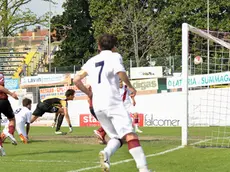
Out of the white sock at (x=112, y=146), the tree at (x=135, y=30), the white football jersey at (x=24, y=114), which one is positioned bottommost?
the white football jersey at (x=24, y=114)

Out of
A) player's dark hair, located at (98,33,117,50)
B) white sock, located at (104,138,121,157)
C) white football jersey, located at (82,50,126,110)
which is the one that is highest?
player's dark hair, located at (98,33,117,50)

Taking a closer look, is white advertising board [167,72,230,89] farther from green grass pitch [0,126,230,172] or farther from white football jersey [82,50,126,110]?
white football jersey [82,50,126,110]

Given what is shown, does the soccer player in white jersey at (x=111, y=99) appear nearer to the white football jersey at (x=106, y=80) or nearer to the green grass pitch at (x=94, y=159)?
the white football jersey at (x=106, y=80)

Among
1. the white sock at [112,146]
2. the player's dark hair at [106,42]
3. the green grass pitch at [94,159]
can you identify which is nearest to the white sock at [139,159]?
the white sock at [112,146]

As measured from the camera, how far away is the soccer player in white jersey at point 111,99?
7688 mm

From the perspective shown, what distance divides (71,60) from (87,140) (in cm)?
5480

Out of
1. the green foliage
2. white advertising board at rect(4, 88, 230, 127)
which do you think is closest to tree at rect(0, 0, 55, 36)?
the green foliage

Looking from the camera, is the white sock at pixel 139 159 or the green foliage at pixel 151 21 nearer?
the white sock at pixel 139 159

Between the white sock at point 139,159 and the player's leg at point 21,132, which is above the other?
the white sock at point 139,159

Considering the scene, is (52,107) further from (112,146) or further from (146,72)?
(146,72)

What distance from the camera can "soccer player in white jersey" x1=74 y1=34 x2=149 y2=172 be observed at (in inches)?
303

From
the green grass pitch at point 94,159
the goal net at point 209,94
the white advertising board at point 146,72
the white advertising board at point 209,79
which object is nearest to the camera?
the green grass pitch at point 94,159

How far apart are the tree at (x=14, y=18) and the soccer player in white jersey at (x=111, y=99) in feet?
165

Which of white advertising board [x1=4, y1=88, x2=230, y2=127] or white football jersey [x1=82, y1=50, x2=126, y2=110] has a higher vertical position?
white football jersey [x1=82, y1=50, x2=126, y2=110]
